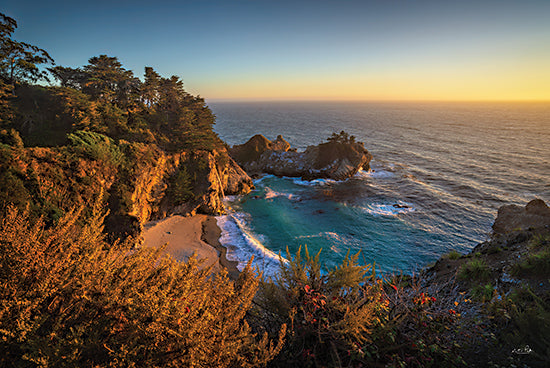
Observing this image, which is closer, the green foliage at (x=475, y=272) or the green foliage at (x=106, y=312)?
the green foliage at (x=106, y=312)

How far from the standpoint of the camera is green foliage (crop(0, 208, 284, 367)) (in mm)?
2973

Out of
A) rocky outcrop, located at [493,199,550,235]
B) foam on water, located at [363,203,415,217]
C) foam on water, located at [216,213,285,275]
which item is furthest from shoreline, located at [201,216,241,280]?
rocky outcrop, located at [493,199,550,235]

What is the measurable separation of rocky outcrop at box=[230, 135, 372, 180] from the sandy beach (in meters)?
22.0

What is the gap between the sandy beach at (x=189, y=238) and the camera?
17625 millimetres

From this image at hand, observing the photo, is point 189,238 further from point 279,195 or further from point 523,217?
point 523,217

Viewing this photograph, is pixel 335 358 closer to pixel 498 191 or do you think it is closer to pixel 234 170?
pixel 234 170

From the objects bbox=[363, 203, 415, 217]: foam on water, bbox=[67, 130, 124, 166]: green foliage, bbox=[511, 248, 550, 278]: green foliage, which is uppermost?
bbox=[67, 130, 124, 166]: green foliage

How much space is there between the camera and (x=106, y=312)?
360 cm

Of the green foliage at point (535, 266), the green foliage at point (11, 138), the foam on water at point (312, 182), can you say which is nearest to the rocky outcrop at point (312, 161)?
the foam on water at point (312, 182)

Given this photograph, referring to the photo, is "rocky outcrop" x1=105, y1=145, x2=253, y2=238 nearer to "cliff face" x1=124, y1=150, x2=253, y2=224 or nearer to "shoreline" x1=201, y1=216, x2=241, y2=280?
"cliff face" x1=124, y1=150, x2=253, y2=224

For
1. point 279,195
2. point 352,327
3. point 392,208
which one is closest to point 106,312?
point 352,327

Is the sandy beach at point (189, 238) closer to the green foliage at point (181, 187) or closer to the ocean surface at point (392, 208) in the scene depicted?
the ocean surface at point (392, 208)

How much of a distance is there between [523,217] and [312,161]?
1122 inches

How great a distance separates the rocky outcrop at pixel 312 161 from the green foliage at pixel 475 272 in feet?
100
